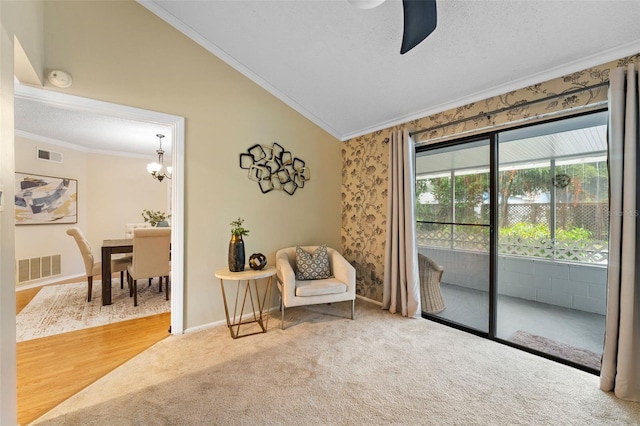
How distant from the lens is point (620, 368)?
1812mm

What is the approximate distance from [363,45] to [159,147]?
4.67 metres

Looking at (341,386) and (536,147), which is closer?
(341,386)

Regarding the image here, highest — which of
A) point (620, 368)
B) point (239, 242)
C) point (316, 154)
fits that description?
point (316, 154)

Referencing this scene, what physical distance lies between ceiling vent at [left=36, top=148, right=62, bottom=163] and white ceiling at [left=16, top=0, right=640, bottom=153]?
120 cm

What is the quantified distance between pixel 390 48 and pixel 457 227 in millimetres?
1943

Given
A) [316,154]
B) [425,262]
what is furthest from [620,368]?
[316,154]

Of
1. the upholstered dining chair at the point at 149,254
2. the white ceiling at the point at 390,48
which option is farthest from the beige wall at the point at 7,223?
the upholstered dining chair at the point at 149,254

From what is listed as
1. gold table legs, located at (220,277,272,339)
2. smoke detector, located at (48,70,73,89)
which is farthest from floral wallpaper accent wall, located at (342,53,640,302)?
smoke detector, located at (48,70,73,89)

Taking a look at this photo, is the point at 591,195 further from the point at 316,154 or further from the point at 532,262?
the point at 316,154

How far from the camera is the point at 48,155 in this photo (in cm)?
462

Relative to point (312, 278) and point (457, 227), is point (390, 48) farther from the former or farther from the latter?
point (312, 278)

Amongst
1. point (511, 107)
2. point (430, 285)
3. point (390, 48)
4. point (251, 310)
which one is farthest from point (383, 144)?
point (251, 310)

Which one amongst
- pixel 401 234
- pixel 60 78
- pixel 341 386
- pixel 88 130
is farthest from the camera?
pixel 88 130

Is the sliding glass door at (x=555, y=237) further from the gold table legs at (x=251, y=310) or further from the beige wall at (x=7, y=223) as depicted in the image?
the beige wall at (x=7, y=223)
